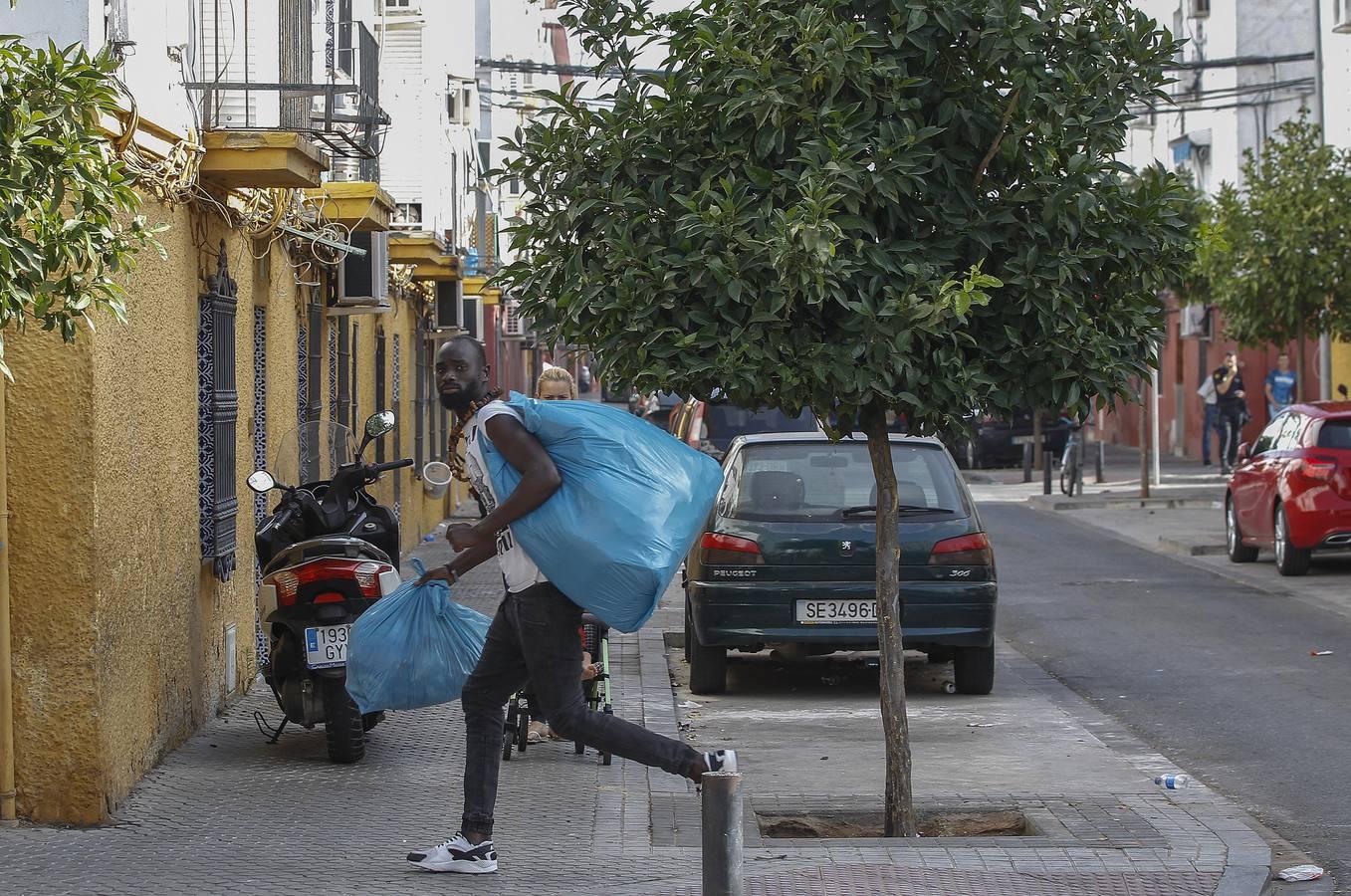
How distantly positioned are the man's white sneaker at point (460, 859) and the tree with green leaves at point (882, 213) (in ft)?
5.72

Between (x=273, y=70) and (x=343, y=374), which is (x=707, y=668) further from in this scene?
(x=343, y=374)

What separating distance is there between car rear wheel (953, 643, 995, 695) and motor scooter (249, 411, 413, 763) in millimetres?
3848

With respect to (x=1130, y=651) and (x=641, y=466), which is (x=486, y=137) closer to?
(x=1130, y=651)

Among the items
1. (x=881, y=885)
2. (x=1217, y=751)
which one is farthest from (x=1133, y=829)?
(x=1217, y=751)

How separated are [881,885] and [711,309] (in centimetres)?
221

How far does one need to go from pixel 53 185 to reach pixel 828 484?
707 centimetres

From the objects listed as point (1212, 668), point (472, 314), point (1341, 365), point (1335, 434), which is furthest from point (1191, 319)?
point (1212, 668)

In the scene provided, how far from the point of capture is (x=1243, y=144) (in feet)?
129

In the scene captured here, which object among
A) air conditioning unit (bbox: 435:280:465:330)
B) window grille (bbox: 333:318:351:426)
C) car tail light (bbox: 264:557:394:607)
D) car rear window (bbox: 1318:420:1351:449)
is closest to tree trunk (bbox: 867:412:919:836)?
car tail light (bbox: 264:557:394:607)

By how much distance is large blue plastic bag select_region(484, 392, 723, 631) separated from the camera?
6.40 metres

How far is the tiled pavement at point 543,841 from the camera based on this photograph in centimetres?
661

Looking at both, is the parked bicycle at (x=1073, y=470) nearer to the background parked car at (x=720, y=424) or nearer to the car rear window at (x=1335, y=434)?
the background parked car at (x=720, y=424)

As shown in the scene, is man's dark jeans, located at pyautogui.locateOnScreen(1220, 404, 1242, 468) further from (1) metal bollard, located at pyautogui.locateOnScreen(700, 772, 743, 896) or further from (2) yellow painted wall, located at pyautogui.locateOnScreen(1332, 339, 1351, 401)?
(1) metal bollard, located at pyautogui.locateOnScreen(700, 772, 743, 896)

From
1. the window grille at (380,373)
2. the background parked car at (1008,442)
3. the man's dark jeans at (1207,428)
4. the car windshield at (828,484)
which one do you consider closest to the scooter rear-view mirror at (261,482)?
the car windshield at (828,484)
